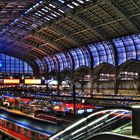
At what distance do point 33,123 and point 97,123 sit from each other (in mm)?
11262

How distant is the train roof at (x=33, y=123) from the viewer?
53.2ft

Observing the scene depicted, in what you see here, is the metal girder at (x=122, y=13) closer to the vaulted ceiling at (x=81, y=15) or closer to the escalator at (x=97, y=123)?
the vaulted ceiling at (x=81, y=15)

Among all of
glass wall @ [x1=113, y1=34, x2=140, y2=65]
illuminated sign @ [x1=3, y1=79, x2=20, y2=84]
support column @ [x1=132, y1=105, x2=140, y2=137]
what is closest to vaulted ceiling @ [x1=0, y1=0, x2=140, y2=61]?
glass wall @ [x1=113, y1=34, x2=140, y2=65]

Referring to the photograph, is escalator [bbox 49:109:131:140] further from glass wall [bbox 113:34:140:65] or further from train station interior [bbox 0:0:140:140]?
glass wall [bbox 113:34:140:65]

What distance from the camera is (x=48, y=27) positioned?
49.3m

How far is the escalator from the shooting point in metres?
7.30

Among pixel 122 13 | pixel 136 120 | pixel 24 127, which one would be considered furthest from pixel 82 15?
pixel 136 120

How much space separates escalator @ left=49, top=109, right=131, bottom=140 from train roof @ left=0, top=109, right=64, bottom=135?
22.6 ft

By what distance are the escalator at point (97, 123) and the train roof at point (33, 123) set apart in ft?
22.6

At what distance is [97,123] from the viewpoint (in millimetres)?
A: 8008

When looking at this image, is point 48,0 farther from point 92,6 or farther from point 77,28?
point 77,28

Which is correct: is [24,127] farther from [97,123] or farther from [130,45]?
[130,45]

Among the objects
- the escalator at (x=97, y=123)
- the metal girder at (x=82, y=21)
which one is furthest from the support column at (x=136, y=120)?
the metal girder at (x=82, y=21)

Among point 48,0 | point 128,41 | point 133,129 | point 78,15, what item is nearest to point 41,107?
point 48,0
